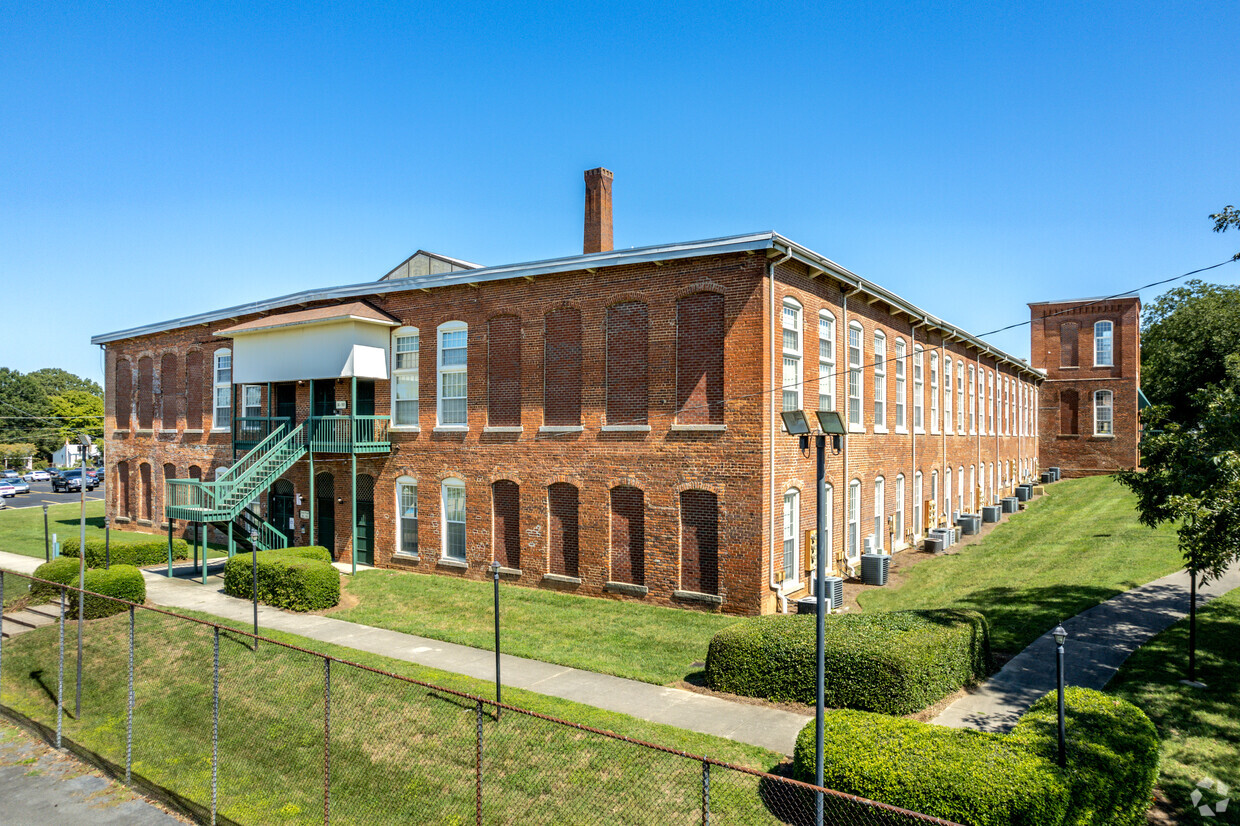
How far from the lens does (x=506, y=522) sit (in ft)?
67.3

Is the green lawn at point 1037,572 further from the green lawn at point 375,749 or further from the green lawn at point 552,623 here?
the green lawn at point 375,749

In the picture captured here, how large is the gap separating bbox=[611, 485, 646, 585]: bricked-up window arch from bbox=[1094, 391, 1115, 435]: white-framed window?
45.3m

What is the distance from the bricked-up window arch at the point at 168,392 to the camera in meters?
30.6

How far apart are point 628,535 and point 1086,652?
9562 millimetres

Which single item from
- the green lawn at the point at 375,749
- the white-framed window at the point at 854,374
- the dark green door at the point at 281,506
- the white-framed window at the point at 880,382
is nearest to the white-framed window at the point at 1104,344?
the white-framed window at the point at 880,382

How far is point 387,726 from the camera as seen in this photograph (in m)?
10.7

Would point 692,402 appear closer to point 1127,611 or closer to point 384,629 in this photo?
point 384,629

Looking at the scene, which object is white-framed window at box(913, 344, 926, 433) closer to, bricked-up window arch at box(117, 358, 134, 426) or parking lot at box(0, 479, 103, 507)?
bricked-up window arch at box(117, 358, 134, 426)

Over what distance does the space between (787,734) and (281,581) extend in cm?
1357

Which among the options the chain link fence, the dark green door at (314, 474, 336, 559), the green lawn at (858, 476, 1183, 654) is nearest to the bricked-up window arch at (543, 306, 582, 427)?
the chain link fence

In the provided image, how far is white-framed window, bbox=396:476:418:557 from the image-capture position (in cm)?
2261

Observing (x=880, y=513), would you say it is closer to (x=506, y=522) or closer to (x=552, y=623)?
(x=506, y=522)

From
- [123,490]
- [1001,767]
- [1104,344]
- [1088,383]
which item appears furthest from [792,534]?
[1104,344]

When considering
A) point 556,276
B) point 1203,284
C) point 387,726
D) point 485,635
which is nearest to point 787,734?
point 387,726
